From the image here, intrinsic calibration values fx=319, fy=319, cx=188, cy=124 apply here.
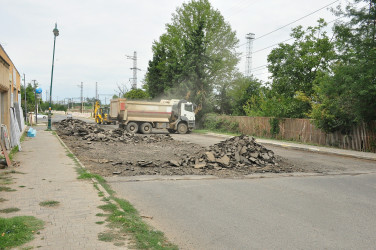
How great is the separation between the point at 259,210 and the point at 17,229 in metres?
4.13

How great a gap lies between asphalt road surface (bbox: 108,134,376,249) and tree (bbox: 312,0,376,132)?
27.7ft

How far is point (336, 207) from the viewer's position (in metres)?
6.51

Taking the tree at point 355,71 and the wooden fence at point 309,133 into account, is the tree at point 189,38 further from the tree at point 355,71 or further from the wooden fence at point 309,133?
the tree at point 355,71

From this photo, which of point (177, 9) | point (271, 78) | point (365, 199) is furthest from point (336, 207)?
point (177, 9)

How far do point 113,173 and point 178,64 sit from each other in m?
32.9

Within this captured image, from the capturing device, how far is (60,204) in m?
5.82

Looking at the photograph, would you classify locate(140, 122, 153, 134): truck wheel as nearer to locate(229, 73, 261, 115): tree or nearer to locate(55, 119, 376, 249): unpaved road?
locate(55, 119, 376, 249): unpaved road

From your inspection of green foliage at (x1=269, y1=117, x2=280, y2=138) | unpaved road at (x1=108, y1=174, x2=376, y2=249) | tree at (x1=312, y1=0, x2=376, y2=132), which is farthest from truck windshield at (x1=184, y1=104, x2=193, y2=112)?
unpaved road at (x1=108, y1=174, x2=376, y2=249)

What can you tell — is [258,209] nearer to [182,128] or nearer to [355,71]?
[355,71]

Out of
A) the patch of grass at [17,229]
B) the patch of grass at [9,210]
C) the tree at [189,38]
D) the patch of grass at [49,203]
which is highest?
the tree at [189,38]

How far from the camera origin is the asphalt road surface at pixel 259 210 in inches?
183

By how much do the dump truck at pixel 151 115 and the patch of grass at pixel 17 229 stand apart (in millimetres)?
23069

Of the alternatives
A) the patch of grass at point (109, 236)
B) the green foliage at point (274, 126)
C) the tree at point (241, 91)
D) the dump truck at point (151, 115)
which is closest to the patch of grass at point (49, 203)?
the patch of grass at point (109, 236)

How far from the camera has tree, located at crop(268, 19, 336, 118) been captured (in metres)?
28.2
